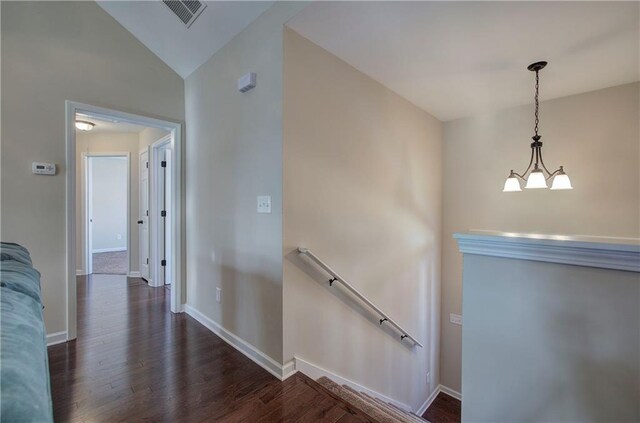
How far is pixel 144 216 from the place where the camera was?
4.45 metres

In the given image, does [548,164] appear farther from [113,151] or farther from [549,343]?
[113,151]

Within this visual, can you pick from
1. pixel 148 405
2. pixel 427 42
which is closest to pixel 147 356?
pixel 148 405

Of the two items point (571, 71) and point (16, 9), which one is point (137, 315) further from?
point (571, 71)

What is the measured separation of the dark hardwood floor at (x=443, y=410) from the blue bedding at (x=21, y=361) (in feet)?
14.4

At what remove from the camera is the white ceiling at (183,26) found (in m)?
2.20

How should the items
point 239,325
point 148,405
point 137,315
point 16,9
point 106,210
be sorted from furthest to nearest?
point 106,210
point 137,315
point 239,325
point 16,9
point 148,405

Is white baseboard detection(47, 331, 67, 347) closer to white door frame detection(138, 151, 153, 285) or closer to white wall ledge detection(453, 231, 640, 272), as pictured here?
white door frame detection(138, 151, 153, 285)

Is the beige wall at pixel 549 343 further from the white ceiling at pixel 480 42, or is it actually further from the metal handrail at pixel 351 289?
the white ceiling at pixel 480 42

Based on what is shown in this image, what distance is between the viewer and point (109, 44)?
8.64 feet

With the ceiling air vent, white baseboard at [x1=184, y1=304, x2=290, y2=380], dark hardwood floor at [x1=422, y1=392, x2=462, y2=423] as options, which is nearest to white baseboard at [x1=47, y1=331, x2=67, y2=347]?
white baseboard at [x1=184, y1=304, x2=290, y2=380]

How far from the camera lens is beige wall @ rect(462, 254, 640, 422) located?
117 cm

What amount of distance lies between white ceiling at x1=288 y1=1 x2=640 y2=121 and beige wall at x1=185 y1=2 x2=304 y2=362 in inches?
19.1

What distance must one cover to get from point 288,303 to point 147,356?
1239 mm

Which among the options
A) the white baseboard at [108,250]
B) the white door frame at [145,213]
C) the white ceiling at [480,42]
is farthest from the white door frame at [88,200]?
the white ceiling at [480,42]
